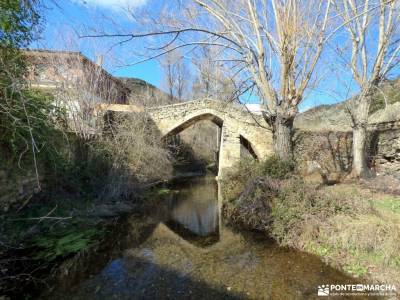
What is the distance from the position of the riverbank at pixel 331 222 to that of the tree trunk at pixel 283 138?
1.93 ft

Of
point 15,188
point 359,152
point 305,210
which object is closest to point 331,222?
point 305,210

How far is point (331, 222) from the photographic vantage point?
188 inches

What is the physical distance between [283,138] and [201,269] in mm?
3854

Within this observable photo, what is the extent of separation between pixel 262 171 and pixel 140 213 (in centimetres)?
361

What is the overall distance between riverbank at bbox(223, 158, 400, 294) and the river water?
27cm

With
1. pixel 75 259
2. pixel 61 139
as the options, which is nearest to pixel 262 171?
pixel 75 259

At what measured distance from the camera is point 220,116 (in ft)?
53.4

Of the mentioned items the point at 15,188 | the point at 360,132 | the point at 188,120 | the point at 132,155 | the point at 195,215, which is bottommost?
the point at 195,215

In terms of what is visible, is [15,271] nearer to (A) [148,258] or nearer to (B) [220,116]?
(A) [148,258]

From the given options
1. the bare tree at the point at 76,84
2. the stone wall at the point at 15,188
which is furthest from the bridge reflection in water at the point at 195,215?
the bare tree at the point at 76,84

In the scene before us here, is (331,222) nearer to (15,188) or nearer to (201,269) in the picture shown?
(201,269)

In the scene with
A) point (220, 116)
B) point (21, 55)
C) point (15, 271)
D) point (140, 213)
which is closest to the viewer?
point (15, 271)

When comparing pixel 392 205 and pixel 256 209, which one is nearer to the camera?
pixel 392 205

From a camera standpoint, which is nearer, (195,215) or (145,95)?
(195,215)
